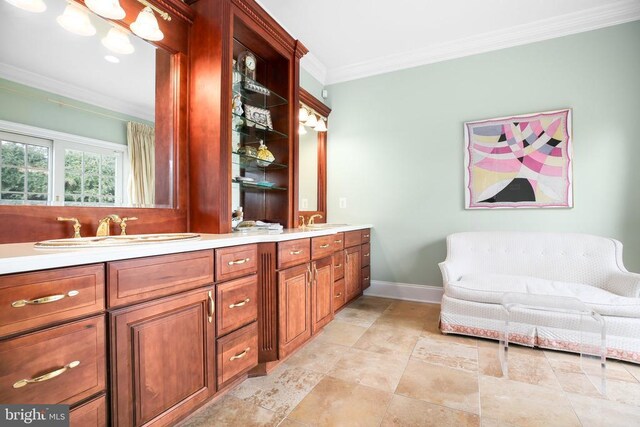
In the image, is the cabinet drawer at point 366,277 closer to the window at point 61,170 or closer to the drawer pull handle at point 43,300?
the window at point 61,170

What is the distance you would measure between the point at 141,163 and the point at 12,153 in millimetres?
540

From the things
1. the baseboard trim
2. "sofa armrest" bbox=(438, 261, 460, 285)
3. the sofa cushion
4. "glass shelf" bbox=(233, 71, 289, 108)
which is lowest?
the baseboard trim

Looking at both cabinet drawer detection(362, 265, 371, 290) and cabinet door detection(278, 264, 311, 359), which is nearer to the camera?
cabinet door detection(278, 264, 311, 359)

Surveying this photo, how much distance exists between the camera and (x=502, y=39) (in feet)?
9.58

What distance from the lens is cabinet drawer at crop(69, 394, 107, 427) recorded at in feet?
3.13

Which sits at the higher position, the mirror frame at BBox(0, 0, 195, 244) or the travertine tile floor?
the mirror frame at BBox(0, 0, 195, 244)

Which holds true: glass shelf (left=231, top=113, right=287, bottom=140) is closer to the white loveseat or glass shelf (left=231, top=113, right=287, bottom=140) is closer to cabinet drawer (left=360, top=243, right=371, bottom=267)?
cabinet drawer (left=360, top=243, right=371, bottom=267)

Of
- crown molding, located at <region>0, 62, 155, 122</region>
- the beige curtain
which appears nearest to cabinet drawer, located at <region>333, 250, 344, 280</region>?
the beige curtain

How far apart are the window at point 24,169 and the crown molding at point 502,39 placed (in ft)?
10.1

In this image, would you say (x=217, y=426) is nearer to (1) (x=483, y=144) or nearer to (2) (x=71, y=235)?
(2) (x=71, y=235)

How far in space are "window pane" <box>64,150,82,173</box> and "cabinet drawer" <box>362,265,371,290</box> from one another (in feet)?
8.64

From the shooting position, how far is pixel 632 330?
6.32ft

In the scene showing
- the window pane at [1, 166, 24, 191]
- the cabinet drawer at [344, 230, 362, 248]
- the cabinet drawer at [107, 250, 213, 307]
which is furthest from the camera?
the cabinet drawer at [344, 230, 362, 248]

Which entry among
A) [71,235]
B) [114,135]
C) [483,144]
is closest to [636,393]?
[483,144]
